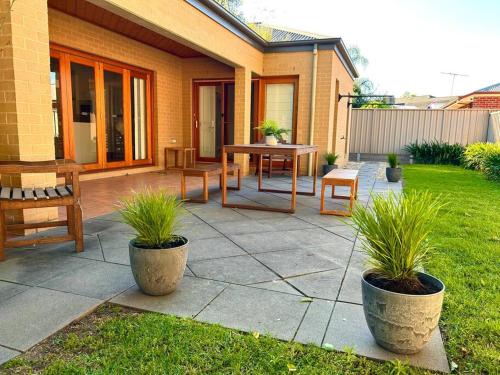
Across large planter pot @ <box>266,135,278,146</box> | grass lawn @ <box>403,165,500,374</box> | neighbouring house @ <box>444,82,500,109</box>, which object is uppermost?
neighbouring house @ <box>444,82,500,109</box>

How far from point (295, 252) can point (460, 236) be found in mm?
1762

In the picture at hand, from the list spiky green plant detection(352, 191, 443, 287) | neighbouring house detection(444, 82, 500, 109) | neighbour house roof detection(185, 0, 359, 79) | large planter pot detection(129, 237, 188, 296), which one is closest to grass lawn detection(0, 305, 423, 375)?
large planter pot detection(129, 237, 188, 296)

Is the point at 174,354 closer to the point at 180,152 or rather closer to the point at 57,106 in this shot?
the point at 57,106

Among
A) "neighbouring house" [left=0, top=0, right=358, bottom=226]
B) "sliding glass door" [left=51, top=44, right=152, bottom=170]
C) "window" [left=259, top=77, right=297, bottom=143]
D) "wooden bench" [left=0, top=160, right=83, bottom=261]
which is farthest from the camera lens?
"window" [left=259, top=77, right=297, bottom=143]

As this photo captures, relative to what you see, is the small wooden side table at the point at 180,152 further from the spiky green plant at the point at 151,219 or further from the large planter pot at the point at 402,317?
the large planter pot at the point at 402,317

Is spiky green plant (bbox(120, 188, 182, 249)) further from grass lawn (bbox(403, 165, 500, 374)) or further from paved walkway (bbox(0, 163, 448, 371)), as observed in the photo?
grass lawn (bbox(403, 165, 500, 374))

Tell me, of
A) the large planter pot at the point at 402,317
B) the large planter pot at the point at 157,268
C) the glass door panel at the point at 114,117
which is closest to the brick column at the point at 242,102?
the glass door panel at the point at 114,117

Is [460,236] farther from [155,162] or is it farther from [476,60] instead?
[476,60]

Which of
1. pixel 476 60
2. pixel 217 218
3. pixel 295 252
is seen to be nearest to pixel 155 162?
pixel 217 218

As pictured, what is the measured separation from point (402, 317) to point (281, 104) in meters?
7.89

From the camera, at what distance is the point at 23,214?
3475 mm

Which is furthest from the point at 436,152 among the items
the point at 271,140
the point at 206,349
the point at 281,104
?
the point at 206,349

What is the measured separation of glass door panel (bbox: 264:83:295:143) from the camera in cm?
905

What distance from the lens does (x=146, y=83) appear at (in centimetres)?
862
